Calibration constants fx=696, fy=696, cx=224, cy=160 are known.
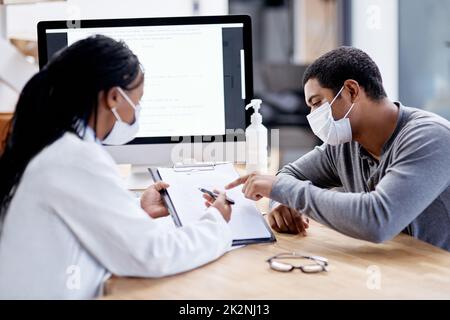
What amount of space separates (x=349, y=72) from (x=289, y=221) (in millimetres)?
360

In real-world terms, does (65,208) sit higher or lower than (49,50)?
lower

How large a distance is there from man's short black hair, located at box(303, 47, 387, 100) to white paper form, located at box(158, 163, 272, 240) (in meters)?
0.31

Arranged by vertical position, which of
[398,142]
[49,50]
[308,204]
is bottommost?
[308,204]

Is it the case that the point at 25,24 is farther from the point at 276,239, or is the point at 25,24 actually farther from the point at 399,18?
the point at 276,239

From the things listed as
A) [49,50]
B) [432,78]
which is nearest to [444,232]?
[49,50]

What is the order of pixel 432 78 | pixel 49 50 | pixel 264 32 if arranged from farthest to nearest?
pixel 264 32, pixel 432 78, pixel 49 50

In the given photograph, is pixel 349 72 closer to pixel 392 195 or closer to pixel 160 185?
pixel 392 195

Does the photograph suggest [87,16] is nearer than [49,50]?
No

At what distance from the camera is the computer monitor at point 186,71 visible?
1929 millimetres

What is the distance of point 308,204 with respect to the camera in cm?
142

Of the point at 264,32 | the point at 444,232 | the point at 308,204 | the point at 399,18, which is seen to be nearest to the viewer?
the point at 308,204

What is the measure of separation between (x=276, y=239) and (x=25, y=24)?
96.8 inches

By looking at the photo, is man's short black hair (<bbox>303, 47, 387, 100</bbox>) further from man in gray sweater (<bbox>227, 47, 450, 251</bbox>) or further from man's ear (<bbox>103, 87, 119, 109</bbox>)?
man's ear (<bbox>103, 87, 119, 109</bbox>)

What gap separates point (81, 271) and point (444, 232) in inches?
32.4
